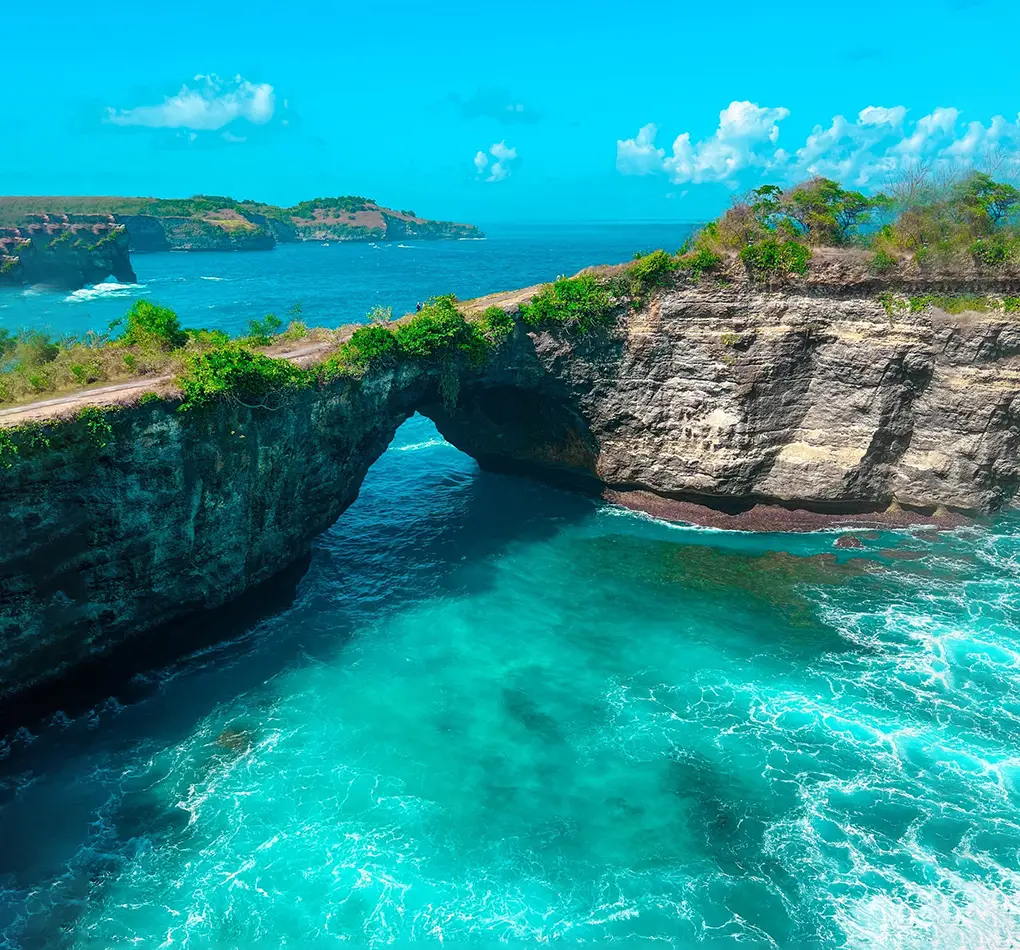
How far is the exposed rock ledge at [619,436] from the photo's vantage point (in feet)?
86.6

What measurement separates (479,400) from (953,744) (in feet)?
101

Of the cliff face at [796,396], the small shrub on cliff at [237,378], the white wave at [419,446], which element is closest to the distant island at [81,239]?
the white wave at [419,446]

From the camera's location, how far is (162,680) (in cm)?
2870

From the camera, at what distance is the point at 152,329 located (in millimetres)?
31312

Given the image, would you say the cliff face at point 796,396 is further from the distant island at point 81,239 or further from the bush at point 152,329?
the distant island at point 81,239

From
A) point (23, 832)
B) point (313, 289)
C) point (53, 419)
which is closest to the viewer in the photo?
point (23, 832)

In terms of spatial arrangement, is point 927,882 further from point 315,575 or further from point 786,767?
point 315,575

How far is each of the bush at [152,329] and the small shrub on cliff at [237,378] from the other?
13.3ft

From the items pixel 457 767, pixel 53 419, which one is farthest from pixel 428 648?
pixel 53 419

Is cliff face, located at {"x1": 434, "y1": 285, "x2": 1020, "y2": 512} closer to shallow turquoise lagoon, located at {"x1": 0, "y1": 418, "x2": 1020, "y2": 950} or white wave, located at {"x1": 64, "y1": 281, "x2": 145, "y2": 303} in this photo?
shallow turquoise lagoon, located at {"x1": 0, "y1": 418, "x2": 1020, "y2": 950}

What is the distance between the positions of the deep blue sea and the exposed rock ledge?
125 inches

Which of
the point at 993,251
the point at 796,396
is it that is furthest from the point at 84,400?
the point at 993,251

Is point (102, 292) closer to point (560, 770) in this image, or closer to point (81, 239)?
point (81, 239)

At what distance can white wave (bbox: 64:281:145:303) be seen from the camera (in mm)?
106238
